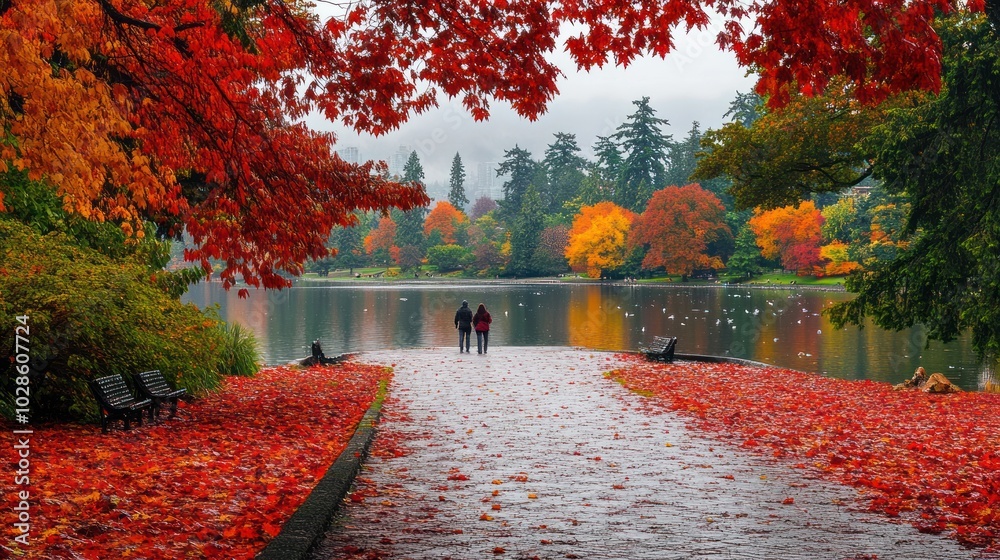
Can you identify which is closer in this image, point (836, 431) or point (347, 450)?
point (347, 450)

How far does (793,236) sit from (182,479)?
9971 centimetres

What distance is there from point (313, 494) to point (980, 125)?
18.7 meters

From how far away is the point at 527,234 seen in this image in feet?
427

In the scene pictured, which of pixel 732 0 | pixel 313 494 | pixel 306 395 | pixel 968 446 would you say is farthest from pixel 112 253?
pixel 968 446

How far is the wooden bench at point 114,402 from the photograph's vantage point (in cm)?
1054

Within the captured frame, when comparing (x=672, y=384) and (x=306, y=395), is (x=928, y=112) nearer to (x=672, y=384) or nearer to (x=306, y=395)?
(x=672, y=384)

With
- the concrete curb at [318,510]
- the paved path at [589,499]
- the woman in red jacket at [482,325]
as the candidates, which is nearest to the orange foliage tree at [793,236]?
the woman in red jacket at [482,325]

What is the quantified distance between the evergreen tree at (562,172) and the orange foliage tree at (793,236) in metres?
48.9

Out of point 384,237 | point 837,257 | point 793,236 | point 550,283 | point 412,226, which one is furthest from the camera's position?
point 384,237

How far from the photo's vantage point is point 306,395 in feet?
53.7

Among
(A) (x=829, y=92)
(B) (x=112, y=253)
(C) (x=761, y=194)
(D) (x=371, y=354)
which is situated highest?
(A) (x=829, y=92)

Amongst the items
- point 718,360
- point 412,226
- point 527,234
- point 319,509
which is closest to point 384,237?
point 412,226

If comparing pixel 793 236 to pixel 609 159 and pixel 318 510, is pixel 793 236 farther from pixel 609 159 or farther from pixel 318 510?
pixel 318 510

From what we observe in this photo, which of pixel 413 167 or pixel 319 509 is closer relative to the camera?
pixel 319 509
